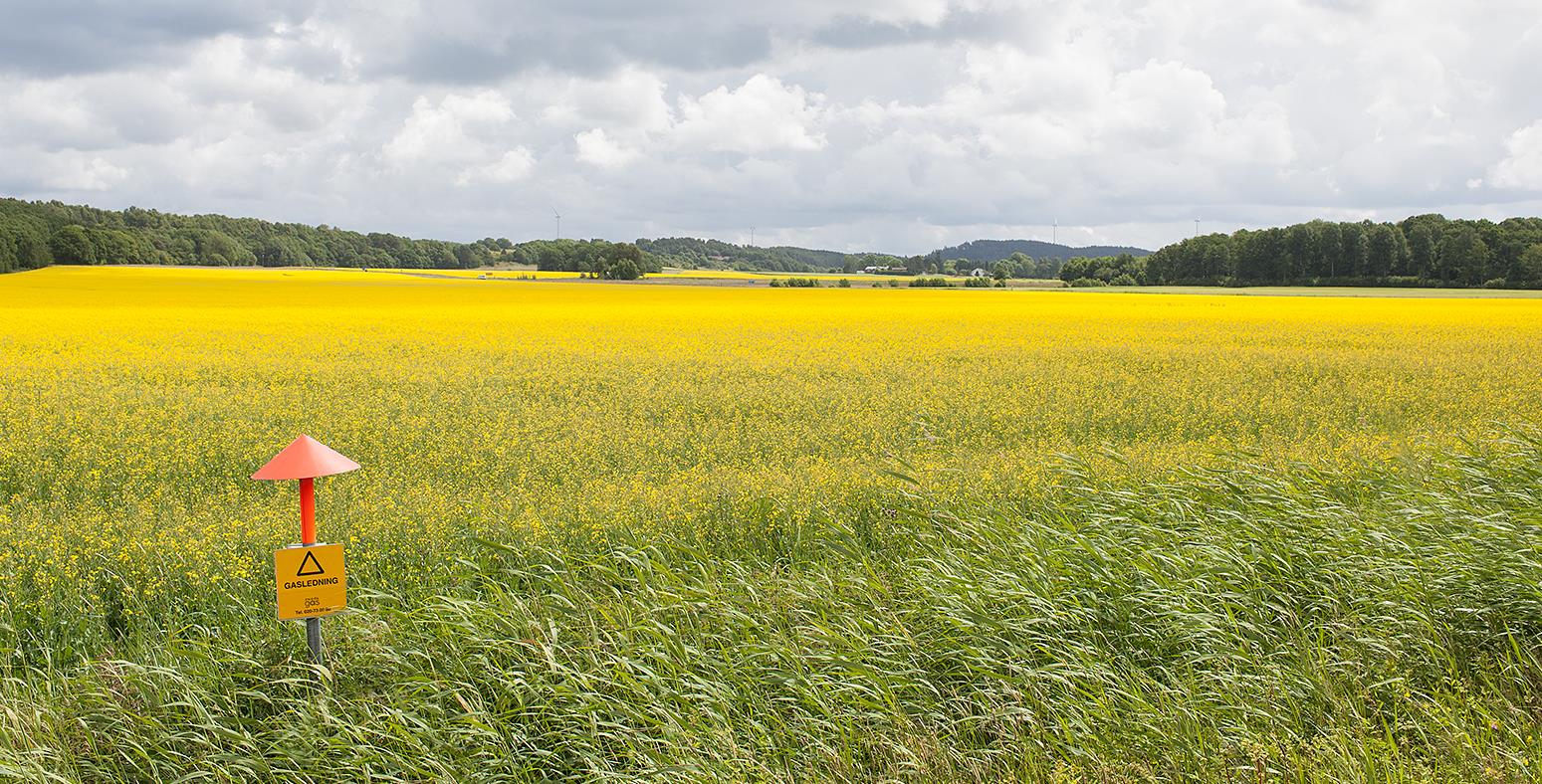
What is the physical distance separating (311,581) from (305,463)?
2.04 feet

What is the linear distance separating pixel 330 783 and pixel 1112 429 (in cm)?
1032

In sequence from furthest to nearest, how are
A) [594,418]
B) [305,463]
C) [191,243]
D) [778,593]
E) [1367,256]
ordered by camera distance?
[191,243]
[1367,256]
[594,418]
[778,593]
[305,463]

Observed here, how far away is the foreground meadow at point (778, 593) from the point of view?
4102mm

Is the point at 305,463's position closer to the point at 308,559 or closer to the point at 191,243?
the point at 308,559

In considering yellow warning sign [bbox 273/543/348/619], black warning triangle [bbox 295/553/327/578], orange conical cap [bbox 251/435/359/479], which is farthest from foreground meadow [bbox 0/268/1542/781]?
orange conical cap [bbox 251/435/359/479]

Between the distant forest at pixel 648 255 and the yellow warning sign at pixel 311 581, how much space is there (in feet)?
263

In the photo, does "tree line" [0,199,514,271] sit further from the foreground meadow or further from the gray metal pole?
the gray metal pole

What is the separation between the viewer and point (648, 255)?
331 ft

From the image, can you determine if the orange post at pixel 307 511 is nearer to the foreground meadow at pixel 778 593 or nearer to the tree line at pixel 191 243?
the foreground meadow at pixel 778 593

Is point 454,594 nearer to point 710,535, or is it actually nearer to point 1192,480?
point 710,535

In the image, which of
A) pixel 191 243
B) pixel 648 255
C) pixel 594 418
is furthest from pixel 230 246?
pixel 594 418

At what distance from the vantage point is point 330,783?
4.05 metres

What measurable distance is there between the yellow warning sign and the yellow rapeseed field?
63.3 inches

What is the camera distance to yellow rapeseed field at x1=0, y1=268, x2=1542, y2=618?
22.6 feet
